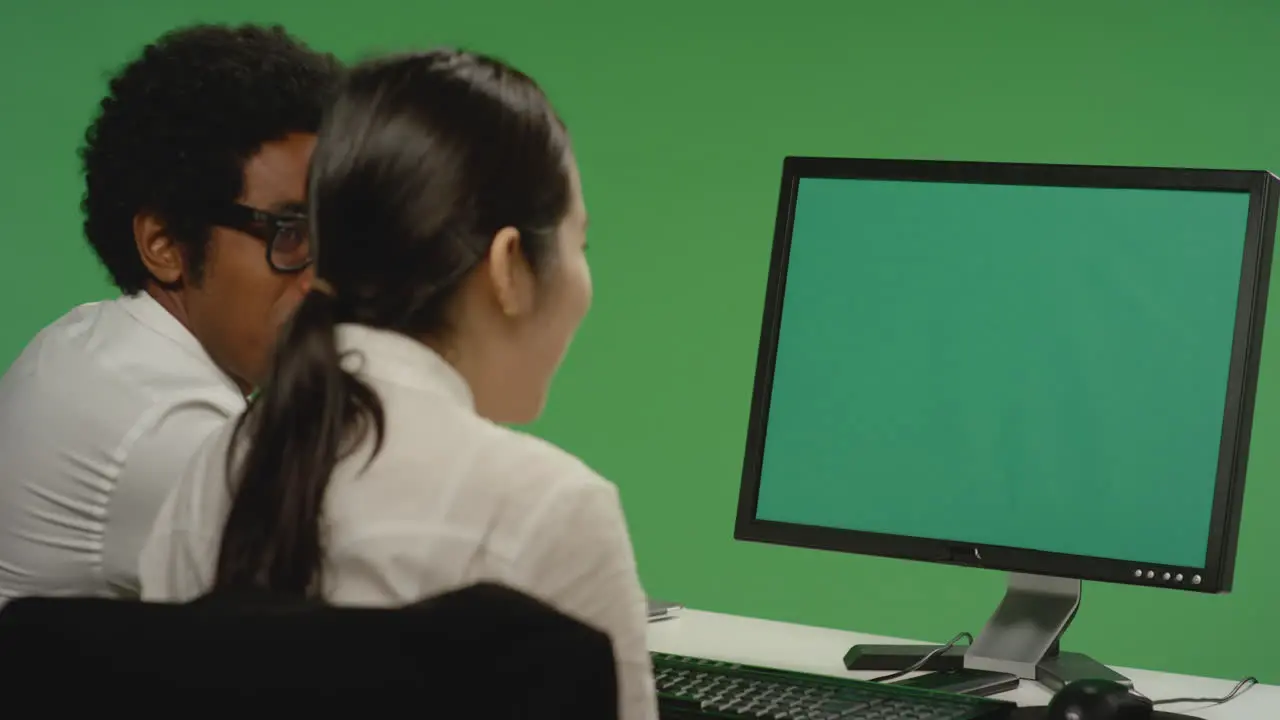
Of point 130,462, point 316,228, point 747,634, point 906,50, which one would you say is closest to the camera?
point 316,228

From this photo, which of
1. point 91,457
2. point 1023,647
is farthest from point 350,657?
point 1023,647

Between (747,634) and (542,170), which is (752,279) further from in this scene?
(542,170)

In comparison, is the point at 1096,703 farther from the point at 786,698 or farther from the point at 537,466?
the point at 537,466

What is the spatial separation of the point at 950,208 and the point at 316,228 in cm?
81

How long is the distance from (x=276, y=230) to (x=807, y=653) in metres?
0.73

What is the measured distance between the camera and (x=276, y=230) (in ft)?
5.27

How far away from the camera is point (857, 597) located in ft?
9.45

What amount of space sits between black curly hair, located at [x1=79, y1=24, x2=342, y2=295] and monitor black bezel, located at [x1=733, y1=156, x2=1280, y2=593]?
0.55m

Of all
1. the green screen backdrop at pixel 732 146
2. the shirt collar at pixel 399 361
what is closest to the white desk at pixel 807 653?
the shirt collar at pixel 399 361

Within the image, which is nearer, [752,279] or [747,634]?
[747,634]

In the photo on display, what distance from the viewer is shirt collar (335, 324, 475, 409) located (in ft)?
3.44

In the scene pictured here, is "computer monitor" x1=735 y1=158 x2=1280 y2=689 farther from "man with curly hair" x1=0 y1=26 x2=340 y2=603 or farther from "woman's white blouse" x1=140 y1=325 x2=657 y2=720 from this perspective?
"woman's white blouse" x1=140 y1=325 x2=657 y2=720

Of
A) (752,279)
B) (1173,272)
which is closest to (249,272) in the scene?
(1173,272)

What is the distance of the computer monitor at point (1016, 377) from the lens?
1.57 m
